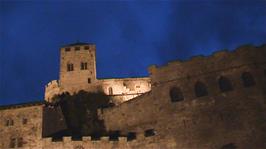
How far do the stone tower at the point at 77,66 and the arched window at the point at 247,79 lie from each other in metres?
30.4

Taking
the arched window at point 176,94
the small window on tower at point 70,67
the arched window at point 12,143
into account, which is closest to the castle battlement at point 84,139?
the arched window at point 12,143

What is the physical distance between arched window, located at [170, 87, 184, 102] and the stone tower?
24.5 m

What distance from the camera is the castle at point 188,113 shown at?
3769 cm

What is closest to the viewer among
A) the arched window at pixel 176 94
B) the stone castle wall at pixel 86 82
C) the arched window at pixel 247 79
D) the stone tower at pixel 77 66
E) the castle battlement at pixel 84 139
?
the castle battlement at pixel 84 139

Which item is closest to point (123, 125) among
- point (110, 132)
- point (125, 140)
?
point (110, 132)

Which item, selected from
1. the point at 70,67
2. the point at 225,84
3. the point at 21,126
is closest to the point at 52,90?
the point at 70,67

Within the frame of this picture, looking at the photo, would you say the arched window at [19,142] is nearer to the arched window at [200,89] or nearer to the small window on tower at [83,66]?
the arched window at [200,89]

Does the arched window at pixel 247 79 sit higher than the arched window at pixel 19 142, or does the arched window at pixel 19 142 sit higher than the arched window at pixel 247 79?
the arched window at pixel 247 79

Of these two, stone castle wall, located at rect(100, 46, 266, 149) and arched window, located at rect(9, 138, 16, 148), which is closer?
stone castle wall, located at rect(100, 46, 266, 149)

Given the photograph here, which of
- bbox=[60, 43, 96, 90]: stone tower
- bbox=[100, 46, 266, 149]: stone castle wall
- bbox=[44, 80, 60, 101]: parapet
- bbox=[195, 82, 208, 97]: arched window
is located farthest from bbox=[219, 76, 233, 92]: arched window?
bbox=[44, 80, 60, 101]: parapet

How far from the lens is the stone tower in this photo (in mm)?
63969

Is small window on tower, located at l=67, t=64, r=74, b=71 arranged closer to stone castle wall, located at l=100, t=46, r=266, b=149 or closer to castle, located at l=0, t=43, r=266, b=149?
castle, located at l=0, t=43, r=266, b=149

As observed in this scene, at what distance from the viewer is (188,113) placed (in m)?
40.0

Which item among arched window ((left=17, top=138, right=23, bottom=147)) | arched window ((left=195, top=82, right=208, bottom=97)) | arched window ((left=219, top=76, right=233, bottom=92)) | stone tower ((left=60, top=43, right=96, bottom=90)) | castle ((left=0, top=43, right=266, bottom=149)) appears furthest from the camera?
stone tower ((left=60, top=43, right=96, bottom=90))
